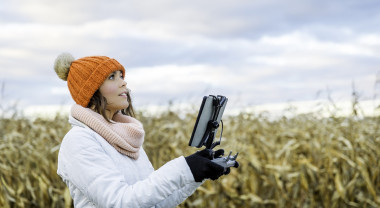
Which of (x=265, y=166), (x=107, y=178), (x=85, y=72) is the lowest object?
(x=265, y=166)

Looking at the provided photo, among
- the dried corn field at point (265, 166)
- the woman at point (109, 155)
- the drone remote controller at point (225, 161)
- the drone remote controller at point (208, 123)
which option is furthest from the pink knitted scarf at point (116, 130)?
the dried corn field at point (265, 166)

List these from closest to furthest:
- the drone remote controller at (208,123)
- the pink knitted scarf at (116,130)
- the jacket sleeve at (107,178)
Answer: the jacket sleeve at (107,178) → the drone remote controller at (208,123) → the pink knitted scarf at (116,130)

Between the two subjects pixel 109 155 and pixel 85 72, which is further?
pixel 85 72

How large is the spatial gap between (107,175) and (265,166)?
2785mm

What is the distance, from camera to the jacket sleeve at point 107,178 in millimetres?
2037

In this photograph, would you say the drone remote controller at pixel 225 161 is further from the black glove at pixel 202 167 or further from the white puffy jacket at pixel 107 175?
the white puffy jacket at pixel 107 175

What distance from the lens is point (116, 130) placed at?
238cm

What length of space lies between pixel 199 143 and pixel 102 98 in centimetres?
57

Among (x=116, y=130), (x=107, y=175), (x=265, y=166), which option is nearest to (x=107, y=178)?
(x=107, y=175)

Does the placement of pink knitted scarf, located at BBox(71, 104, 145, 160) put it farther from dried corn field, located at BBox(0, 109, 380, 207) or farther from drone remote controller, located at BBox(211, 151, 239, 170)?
dried corn field, located at BBox(0, 109, 380, 207)

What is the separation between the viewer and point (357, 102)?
550cm

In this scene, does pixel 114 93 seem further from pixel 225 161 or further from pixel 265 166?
pixel 265 166

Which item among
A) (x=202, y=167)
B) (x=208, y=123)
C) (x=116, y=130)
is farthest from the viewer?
(x=116, y=130)

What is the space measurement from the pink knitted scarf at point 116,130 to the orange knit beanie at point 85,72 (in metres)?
0.08
